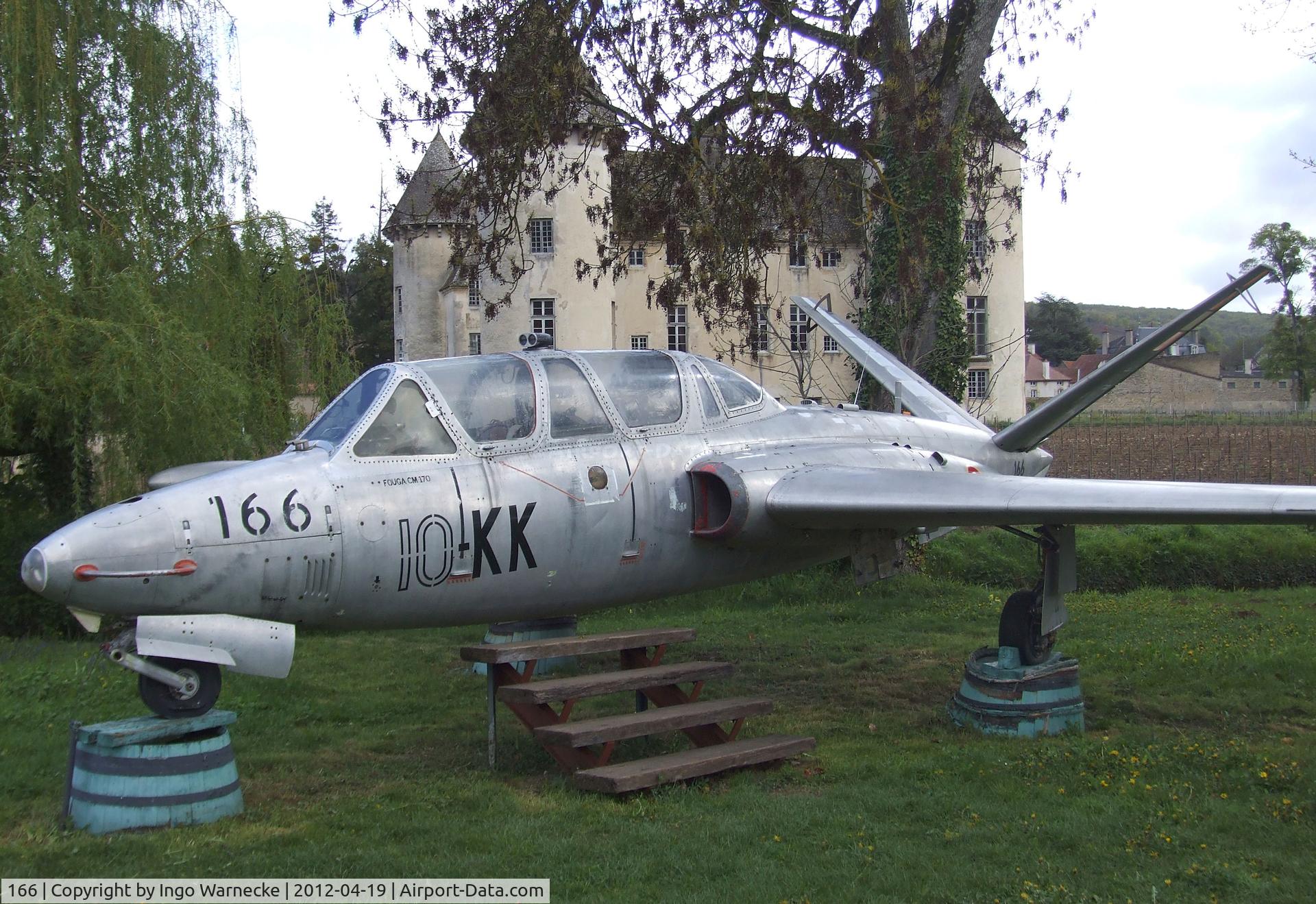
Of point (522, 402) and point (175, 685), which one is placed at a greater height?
point (522, 402)

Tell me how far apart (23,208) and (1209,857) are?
14702 millimetres

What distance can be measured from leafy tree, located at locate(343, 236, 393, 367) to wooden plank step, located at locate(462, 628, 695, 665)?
51.1 meters

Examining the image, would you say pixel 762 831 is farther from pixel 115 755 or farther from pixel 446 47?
pixel 446 47

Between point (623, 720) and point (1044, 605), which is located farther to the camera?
point (1044, 605)

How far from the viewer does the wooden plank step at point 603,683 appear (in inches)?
277

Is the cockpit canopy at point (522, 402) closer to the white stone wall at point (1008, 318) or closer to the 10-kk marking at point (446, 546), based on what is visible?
the 10-kk marking at point (446, 546)

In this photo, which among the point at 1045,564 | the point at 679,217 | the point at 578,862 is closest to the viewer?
the point at 578,862

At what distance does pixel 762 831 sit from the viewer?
19.8 ft

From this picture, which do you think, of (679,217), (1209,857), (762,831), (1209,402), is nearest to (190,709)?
(762,831)

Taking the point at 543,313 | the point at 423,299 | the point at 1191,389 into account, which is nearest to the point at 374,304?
the point at 423,299

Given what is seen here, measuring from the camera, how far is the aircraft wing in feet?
23.7

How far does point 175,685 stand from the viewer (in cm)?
597

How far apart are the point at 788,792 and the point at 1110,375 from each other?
5.62 m

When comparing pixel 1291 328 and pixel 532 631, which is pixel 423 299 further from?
pixel 1291 328
